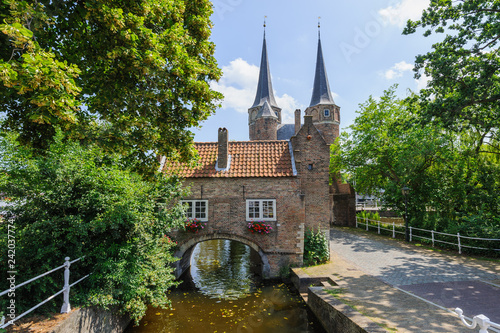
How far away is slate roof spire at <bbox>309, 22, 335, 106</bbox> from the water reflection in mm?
30872

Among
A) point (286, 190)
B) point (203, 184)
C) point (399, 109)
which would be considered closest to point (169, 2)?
point (203, 184)

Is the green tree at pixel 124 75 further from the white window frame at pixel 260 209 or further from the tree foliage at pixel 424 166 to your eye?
the tree foliage at pixel 424 166

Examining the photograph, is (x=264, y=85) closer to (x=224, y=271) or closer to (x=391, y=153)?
(x=391, y=153)

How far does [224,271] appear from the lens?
14.7 m

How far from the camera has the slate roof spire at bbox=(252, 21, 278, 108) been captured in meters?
48.0

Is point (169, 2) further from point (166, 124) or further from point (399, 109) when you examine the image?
point (399, 109)

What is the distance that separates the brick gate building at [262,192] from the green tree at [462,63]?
5.66 m

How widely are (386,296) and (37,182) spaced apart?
9.70 metres

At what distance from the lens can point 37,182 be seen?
5.75 meters

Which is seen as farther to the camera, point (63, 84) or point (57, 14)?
point (57, 14)

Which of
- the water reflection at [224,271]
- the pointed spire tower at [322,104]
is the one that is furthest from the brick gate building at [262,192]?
the pointed spire tower at [322,104]

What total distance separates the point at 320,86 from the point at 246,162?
3494 centimetres

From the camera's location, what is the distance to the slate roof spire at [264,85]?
157 ft

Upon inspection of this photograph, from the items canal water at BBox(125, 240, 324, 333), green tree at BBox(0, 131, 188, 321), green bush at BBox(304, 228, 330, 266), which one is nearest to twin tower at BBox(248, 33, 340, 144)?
green bush at BBox(304, 228, 330, 266)
